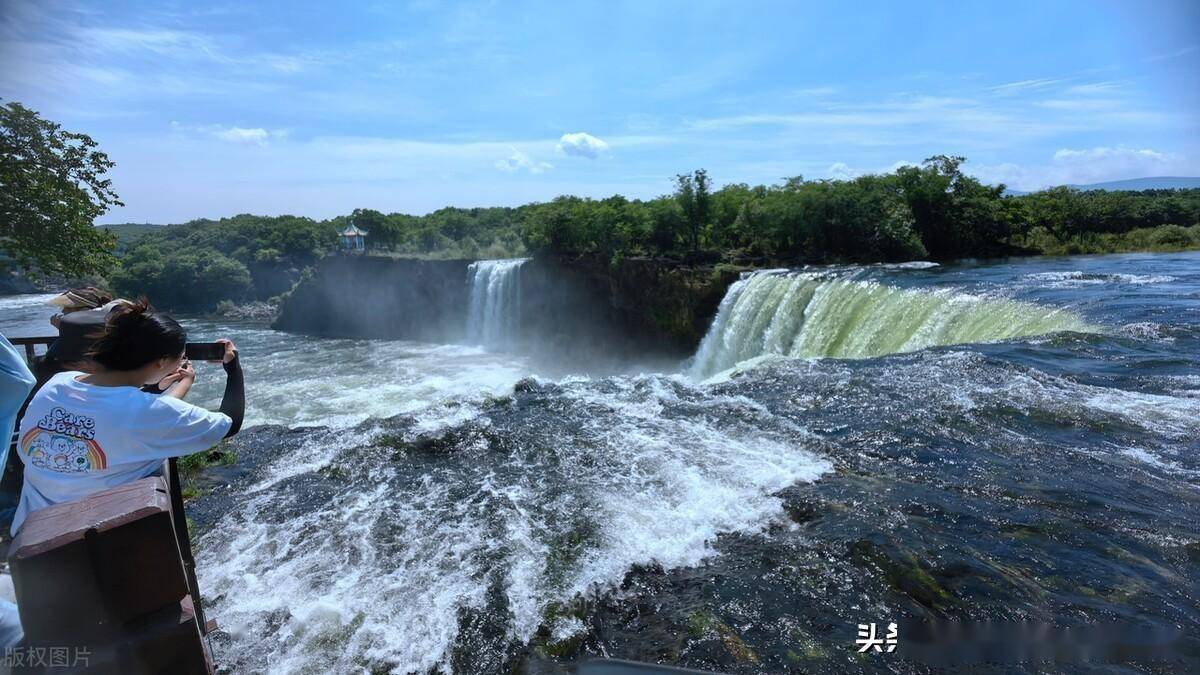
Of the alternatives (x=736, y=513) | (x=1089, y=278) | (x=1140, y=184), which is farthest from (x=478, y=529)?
(x=1140, y=184)

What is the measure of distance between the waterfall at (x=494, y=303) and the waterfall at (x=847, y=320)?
1194 centimetres

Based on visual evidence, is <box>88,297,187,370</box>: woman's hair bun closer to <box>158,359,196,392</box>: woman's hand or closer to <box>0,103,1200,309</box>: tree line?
<box>158,359,196,392</box>: woman's hand

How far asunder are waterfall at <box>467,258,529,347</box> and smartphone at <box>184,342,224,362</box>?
25.5 meters

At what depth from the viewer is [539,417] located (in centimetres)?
900

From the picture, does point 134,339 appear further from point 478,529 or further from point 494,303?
point 494,303

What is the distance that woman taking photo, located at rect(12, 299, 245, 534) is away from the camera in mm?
1888

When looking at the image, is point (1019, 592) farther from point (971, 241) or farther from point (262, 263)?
point (262, 263)

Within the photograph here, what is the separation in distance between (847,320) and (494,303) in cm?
1859

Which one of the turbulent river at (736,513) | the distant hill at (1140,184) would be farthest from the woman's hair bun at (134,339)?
the distant hill at (1140,184)

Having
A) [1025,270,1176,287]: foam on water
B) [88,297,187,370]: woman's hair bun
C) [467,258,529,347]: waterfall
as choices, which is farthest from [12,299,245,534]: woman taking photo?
[467,258,529,347]: waterfall

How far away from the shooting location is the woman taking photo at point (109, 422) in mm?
1888

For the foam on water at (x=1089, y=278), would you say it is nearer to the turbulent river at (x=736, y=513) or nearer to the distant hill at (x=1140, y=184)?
the turbulent river at (x=736, y=513)

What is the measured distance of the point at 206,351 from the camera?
8.29 ft

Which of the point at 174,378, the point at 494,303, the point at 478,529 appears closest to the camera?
the point at 174,378
